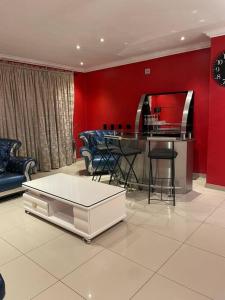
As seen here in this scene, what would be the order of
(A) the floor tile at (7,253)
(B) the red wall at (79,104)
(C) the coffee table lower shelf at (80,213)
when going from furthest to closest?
(B) the red wall at (79,104) → (C) the coffee table lower shelf at (80,213) → (A) the floor tile at (7,253)

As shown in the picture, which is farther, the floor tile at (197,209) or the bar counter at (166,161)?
the bar counter at (166,161)

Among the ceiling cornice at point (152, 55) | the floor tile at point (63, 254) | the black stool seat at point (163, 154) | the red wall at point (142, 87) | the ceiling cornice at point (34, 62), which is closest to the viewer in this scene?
the floor tile at point (63, 254)

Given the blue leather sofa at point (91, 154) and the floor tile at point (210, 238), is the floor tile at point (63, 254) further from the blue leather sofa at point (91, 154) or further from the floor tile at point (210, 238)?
the blue leather sofa at point (91, 154)

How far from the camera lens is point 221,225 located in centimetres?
258

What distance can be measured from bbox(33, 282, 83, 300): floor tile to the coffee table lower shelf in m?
0.60

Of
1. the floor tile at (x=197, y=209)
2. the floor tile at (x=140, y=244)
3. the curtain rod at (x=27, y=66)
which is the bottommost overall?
the floor tile at (x=140, y=244)

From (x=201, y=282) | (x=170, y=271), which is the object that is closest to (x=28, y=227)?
(x=170, y=271)

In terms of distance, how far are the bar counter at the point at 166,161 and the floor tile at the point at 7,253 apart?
1.92 m

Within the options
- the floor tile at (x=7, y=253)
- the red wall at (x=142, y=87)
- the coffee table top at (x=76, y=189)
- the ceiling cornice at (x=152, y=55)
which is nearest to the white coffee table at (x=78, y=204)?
the coffee table top at (x=76, y=189)

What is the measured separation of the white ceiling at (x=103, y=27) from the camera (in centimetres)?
252

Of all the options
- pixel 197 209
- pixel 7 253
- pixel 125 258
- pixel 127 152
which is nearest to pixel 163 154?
pixel 127 152

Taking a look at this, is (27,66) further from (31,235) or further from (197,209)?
(197,209)

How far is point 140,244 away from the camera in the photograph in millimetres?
2262

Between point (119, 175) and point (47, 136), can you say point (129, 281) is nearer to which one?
point (119, 175)
